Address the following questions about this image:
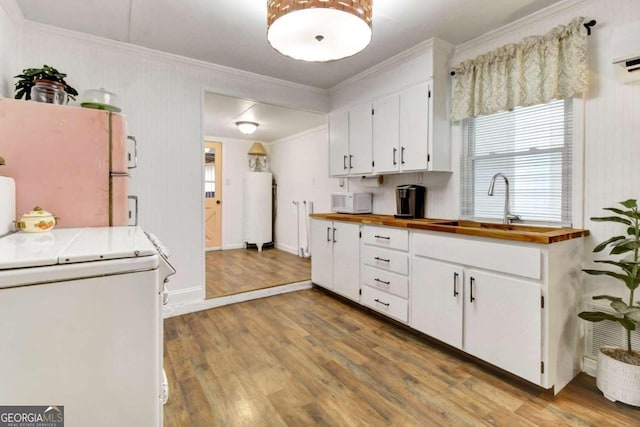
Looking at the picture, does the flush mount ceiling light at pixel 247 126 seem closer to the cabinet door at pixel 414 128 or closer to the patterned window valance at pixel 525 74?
the cabinet door at pixel 414 128

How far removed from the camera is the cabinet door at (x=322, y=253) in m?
3.47

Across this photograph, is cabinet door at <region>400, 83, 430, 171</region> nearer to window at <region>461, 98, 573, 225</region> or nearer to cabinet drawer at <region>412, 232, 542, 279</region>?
window at <region>461, 98, 573, 225</region>

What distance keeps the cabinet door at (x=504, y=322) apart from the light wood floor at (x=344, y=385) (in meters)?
0.15

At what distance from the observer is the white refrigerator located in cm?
75

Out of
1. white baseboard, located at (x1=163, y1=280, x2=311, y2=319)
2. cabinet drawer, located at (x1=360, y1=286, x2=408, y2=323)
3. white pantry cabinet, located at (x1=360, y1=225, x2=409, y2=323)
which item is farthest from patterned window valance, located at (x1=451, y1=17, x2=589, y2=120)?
white baseboard, located at (x1=163, y1=280, x2=311, y2=319)

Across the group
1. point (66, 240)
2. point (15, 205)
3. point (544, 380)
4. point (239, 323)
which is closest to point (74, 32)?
point (15, 205)

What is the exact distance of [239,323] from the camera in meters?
2.78

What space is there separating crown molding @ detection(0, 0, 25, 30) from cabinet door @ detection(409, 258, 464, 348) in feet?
10.9

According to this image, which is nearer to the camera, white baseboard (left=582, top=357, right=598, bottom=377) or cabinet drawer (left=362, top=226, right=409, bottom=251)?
white baseboard (left=582, top=357, right=598, bottom=377)

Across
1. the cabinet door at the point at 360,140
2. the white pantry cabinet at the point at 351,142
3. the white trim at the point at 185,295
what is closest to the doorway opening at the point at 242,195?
the white trim at the point at 185,295

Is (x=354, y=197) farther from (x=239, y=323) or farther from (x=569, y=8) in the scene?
(x=569, y=8)

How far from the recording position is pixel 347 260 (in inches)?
127

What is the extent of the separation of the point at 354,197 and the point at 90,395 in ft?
9.69

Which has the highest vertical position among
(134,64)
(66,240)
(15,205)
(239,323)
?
(134,64)
